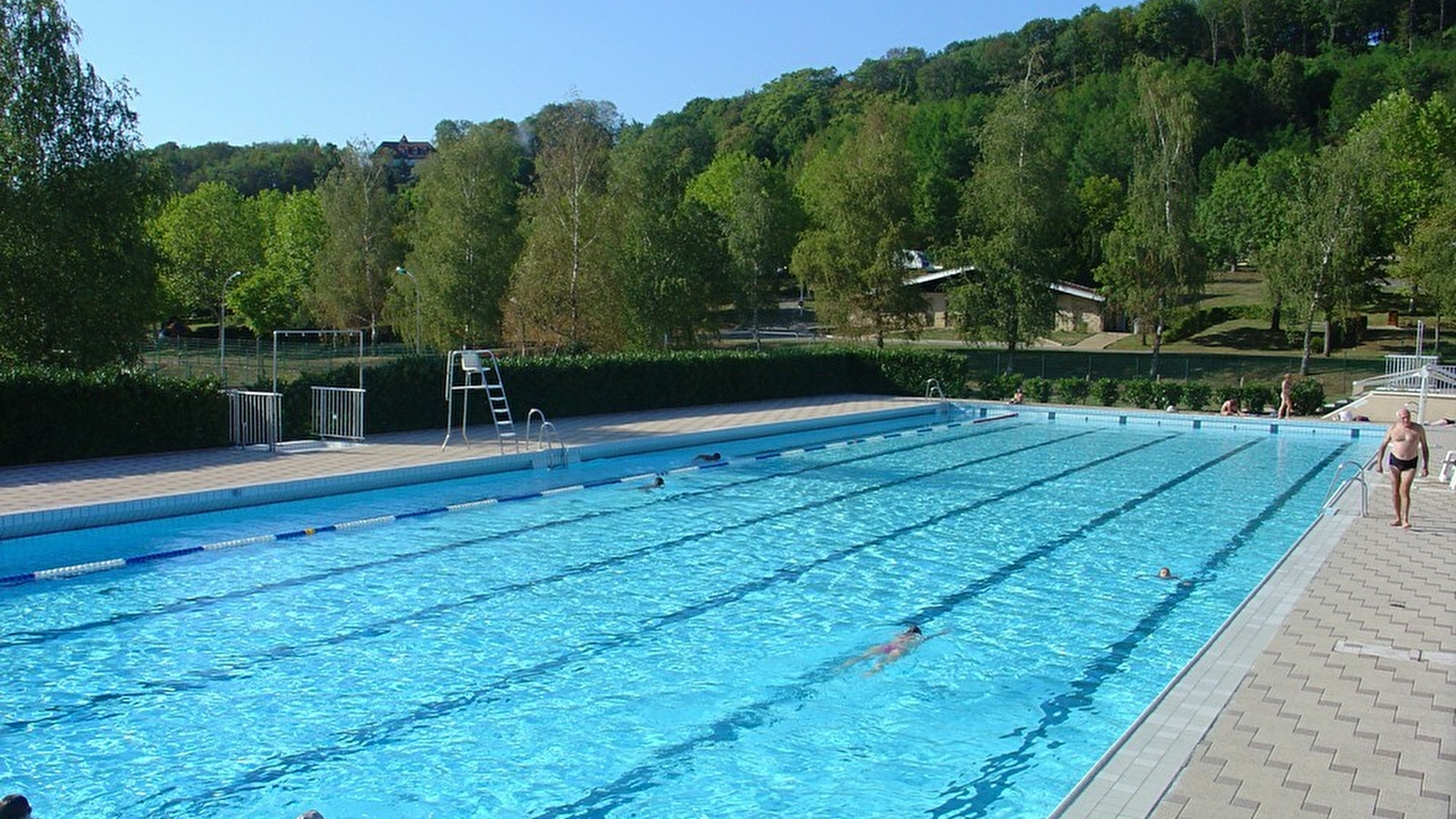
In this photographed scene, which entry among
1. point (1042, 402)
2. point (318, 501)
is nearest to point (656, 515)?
point (318, 501)

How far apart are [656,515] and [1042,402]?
17697 millimetres

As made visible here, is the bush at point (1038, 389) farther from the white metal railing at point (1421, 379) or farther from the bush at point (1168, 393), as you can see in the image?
the white metal railing at point (1421, 379)

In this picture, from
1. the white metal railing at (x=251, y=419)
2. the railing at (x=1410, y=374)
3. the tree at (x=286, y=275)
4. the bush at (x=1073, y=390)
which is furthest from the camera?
the tree at (x=286, y=275)

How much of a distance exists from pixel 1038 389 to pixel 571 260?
15494 millimetres

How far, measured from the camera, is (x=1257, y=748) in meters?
4.99

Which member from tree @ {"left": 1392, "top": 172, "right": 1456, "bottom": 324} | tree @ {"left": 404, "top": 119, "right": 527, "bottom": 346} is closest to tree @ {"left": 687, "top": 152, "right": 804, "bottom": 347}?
tree @ {"left": 404, "top": 119, "right": 527, "bottom": 346}

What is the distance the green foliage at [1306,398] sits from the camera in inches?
971

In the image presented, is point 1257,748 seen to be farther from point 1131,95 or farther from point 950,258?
point 1131,95

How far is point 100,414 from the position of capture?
1475 cm

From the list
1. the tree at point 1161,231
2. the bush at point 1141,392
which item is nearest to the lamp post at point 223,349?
the bush at point 1141,392

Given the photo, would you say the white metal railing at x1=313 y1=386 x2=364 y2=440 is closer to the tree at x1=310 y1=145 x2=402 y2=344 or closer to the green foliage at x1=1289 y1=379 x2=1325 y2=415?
the green foliage at x1=1289 y1=379 x2=1325 y2=415

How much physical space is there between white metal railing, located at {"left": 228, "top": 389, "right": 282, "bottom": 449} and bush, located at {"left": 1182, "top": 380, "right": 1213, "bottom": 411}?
2085 centimetres

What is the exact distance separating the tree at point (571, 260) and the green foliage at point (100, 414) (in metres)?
18.5

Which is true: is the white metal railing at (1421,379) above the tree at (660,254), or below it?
below
